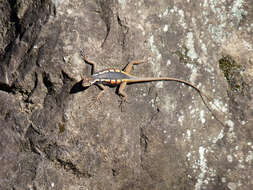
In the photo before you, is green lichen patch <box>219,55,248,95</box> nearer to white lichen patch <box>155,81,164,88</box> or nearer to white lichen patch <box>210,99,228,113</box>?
white lichen patch <box>210,99,228,113</box>

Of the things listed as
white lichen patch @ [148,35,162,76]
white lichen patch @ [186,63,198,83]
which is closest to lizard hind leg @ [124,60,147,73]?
white lichen patch @ [148,35,162,76]

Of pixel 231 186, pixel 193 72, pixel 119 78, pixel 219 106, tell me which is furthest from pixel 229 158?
pixel 119 78

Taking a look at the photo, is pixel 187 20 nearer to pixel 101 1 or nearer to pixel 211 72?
pixel 211 72

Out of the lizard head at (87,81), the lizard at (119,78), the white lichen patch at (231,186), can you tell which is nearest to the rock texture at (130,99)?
the white lichen patch at (231,186)

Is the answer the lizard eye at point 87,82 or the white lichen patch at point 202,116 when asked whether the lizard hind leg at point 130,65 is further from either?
the white lichen patch at point 202,116

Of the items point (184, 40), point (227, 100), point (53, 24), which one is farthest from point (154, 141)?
point (53, 24)

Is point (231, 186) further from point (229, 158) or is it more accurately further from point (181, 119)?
point (181, 119)
